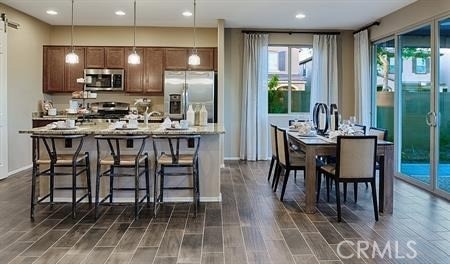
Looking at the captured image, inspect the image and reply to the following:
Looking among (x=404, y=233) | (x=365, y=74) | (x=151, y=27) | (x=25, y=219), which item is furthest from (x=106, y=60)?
(x=404, y=233)

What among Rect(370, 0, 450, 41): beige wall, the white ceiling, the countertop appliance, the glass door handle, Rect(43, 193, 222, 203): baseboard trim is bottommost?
Rect(43, 193, 222, 203): baseboard trim

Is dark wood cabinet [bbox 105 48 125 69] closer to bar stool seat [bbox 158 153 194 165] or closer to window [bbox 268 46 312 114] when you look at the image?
window [bbox 268 46 312 114]

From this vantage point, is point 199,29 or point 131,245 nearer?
point 131,245

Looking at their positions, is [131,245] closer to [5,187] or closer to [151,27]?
[5,187]

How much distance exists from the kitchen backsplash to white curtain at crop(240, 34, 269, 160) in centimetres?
179

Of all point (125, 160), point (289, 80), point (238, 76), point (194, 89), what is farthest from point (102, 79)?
point (125, 160)

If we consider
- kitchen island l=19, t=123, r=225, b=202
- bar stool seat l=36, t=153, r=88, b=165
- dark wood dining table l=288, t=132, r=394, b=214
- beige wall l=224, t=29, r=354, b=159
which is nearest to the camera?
bar stool seat l=36, t=153, r=88, b=165

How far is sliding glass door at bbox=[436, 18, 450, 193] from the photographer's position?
17.9 ft

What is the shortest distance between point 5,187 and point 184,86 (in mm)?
3532

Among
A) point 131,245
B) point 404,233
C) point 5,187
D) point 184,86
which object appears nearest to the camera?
point 131,245

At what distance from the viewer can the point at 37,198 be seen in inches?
196

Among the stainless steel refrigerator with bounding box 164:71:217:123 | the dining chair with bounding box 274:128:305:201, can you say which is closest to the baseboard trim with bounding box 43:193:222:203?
the dining chair with bounding box 274:128:305:201

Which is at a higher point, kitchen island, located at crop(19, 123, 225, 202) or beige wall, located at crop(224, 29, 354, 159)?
beige wall, located at crop(224, 29, 354, 159)

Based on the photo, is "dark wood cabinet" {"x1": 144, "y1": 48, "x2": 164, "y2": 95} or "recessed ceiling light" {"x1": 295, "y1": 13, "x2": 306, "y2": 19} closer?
"recessed ceiling light" {"x1": 295, "y1": 13, "x2": 306, "y2": 19}
